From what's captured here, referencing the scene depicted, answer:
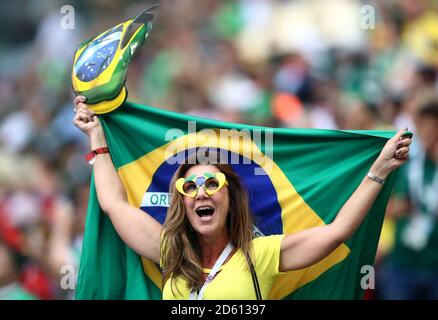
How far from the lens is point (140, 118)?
18.4ft

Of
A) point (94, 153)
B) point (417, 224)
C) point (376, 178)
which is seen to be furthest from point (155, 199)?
point (417, 224)

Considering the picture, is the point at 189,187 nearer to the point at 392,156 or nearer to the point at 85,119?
the point at 85,119

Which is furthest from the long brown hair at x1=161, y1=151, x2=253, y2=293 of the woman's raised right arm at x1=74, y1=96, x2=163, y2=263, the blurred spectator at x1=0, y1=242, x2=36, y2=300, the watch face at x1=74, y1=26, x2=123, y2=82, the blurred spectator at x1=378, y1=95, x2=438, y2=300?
the blurred spectator at x1=378, y1=95, x2=438, y2=300

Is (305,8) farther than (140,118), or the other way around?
(305,8)

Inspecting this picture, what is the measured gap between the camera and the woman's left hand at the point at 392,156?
5.00 metres

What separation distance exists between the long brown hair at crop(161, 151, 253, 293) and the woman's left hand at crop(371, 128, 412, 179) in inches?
25.7

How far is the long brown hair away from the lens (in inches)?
196

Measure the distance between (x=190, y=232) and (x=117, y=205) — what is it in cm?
44

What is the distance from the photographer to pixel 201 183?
4957 millimetres

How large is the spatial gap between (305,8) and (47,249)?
3677 mm

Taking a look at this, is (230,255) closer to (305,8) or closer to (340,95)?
(340,95)

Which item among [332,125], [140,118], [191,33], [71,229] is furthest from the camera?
[191,33]

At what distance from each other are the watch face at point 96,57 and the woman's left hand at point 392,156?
1463 millimetres
